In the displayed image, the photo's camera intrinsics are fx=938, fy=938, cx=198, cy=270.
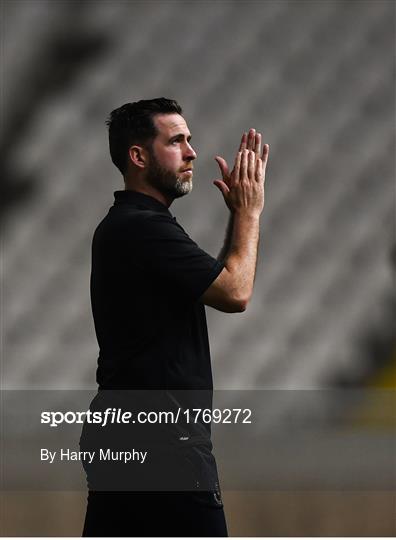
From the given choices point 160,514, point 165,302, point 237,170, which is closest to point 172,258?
point 165,302

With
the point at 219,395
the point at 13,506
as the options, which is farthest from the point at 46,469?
the point at 219,395

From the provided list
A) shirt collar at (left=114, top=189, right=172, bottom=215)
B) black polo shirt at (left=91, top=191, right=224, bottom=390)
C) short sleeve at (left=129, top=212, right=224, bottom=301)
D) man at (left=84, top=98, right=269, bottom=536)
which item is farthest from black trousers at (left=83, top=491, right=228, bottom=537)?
shirt collar at (left=114, top=189, right=172, bottom=215)

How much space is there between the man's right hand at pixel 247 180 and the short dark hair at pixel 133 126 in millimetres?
105

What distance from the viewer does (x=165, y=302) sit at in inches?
46.3

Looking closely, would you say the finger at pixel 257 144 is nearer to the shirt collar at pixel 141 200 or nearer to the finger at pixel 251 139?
the finger at pixel 251 139

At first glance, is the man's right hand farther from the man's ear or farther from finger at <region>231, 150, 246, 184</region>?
the man's ear

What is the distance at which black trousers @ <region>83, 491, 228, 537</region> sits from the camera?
1151 mm

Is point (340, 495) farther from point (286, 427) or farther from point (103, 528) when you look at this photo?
point (103, 528)

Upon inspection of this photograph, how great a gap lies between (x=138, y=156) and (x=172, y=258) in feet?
0.55

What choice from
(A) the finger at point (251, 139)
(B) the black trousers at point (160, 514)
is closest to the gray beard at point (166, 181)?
(A) the finger at point (251, 139)

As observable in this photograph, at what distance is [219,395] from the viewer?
90.2 inches

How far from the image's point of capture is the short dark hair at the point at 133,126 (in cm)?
125

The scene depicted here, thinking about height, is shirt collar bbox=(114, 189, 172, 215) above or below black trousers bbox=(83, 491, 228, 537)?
above

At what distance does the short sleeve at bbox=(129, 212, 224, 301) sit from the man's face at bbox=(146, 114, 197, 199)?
0.16ft
